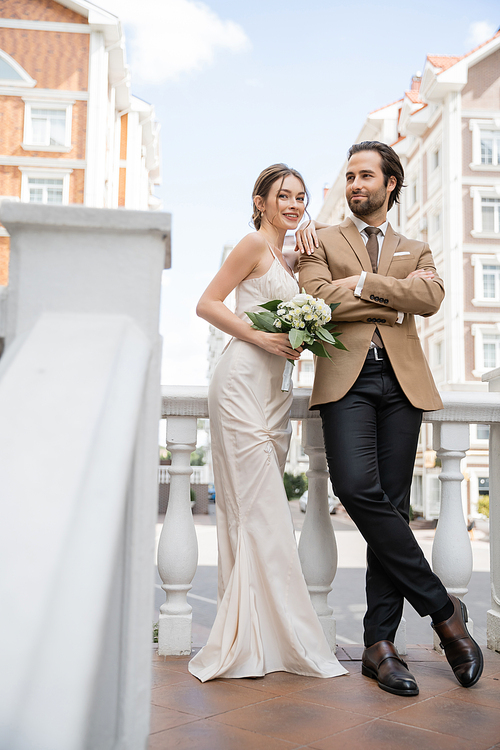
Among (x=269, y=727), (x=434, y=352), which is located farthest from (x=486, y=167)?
(x=269, y=727)

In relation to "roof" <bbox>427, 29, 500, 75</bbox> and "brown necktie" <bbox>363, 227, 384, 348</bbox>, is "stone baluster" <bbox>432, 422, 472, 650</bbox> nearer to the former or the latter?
"brown necktie" <bbox>363, 227, 384, 348</bbox>

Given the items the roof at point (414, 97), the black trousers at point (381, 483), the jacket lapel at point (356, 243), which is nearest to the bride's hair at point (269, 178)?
the jacket lapel at point (356, 243)

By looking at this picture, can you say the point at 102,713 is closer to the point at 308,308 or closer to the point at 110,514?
the point at 110,514

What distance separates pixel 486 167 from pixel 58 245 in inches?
1008

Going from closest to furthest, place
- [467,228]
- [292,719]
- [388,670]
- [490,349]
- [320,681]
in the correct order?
[292,719], [388,670], [320,681], [490,349], [467,228]

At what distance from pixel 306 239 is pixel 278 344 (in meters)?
0.50

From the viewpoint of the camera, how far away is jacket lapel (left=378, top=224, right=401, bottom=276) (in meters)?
2.86

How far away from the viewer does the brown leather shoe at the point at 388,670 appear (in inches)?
92.6

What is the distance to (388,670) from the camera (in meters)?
2.41

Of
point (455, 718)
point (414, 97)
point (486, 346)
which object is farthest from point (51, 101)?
point (455, 718)

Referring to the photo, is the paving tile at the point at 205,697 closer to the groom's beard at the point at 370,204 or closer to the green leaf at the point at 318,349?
the green leaf at the point at 318,349

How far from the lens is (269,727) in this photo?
203 cm

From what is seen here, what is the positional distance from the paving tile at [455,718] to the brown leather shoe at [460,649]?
0.17 metres

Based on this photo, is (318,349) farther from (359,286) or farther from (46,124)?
(46,124)
